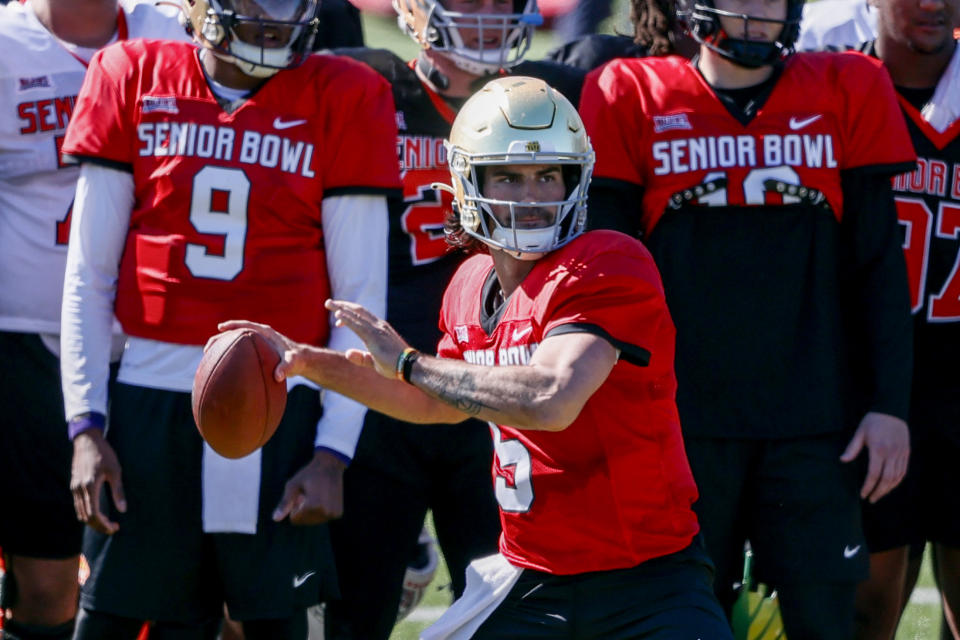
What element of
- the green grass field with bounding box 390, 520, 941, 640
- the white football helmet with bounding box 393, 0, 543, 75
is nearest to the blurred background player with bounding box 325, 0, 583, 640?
the white football helmet with bounding box 393, 0, 543, 75

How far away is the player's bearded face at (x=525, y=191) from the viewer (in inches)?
130

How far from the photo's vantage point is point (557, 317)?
313 cm

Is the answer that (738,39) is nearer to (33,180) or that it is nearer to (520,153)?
(520,153)

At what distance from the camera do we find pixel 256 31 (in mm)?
3795

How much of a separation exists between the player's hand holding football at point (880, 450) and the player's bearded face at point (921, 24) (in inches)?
45.7

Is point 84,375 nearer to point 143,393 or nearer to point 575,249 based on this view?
point 143,393

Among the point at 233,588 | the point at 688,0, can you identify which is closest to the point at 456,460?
the point at 233,588

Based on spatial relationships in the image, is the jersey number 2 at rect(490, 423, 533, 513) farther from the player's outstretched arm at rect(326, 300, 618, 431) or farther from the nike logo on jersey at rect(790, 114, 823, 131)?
the nike logo on jersey at rect(790, 114, 823, 131)

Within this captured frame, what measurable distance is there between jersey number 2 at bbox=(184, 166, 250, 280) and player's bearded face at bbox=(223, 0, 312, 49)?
0.33m

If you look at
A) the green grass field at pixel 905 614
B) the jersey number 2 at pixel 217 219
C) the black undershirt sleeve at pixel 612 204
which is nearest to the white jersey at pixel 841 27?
the green grass field at pixel 905 614

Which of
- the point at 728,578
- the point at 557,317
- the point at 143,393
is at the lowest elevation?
the point at 728,578

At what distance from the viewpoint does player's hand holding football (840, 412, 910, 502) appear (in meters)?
3.89

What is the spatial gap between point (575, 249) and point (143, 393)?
3.79 ft

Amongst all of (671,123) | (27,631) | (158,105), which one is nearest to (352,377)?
(158,105)
